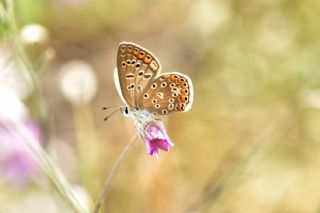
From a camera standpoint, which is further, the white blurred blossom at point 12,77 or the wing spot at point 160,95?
the white blurred blossom at point 12,77

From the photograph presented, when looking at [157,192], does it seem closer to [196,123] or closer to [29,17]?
[196,123]

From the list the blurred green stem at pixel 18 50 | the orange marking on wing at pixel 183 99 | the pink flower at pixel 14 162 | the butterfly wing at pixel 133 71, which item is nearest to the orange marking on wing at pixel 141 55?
the butterfly wing at pixel 133 71

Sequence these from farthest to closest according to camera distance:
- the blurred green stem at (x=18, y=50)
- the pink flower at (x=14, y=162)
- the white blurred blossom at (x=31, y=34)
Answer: the pink flower at (x=14, y=162)
the white blurred blossom at (x=31, y=34)
the blurred green stem at (x=18, y=50)

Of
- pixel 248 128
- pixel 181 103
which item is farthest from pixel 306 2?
pixel 181 103

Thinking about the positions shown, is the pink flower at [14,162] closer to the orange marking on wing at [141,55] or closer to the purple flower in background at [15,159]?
the purple flower in background at [15,159]

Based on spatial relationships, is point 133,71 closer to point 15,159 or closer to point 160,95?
point 160,95

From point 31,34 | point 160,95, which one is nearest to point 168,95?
point 160,95

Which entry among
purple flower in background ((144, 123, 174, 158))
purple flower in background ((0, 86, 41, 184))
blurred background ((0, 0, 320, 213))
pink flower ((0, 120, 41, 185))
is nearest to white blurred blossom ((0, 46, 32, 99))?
blurred background ((0, 0, 320, 213))
